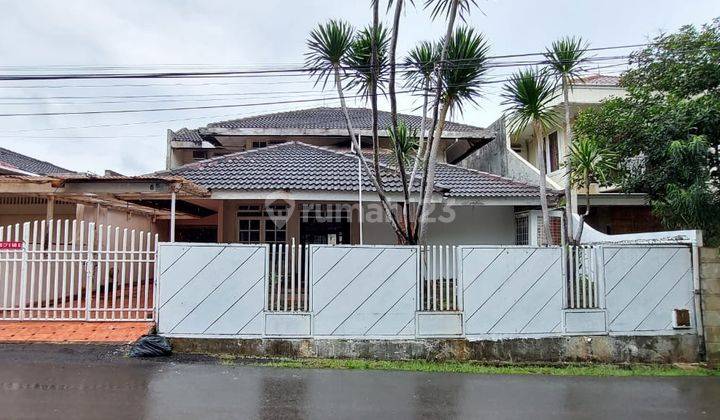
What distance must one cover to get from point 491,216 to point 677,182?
497 centimetres

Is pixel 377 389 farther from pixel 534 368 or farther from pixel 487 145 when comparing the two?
pixel 487 145

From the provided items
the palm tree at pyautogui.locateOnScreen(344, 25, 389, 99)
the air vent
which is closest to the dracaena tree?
the palm tree at pyautogui.locateOnScreen(344, 25, 389, 99)

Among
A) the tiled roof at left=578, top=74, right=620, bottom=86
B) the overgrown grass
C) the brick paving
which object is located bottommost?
the overgrown grass

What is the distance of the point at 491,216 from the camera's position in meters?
12.4

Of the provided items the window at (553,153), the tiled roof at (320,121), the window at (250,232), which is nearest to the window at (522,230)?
the window at (553,153)

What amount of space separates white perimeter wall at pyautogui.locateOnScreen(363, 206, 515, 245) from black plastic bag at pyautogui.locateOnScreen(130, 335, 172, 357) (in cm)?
584

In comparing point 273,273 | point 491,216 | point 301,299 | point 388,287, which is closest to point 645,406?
point 388,287

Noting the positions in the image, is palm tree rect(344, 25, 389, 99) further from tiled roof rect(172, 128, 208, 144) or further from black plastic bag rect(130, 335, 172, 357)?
tiled roof rect(172, 128, 208, 144)

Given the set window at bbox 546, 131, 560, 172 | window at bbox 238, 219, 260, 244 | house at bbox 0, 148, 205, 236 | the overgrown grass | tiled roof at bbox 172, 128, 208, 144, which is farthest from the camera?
tiled roof at bbox 172, 128, 208, 144

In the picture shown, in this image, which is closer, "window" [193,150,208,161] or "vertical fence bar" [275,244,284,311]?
"vertical fence bar" [275,244,284,311]

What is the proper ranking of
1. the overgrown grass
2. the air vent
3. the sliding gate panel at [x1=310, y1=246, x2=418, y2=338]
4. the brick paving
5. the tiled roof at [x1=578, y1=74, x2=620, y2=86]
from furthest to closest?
the tiled roof at [x1=578, y1=74, x2=620, y2=86] < the air vent < the sliding gate panel at [x1=310, y1=246, x2=418, y2=338] < the brick paving < the overgrown grass

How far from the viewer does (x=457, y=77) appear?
8.31 metres

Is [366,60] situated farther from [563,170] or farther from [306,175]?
[563,170]

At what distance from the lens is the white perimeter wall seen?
11.9 metres
